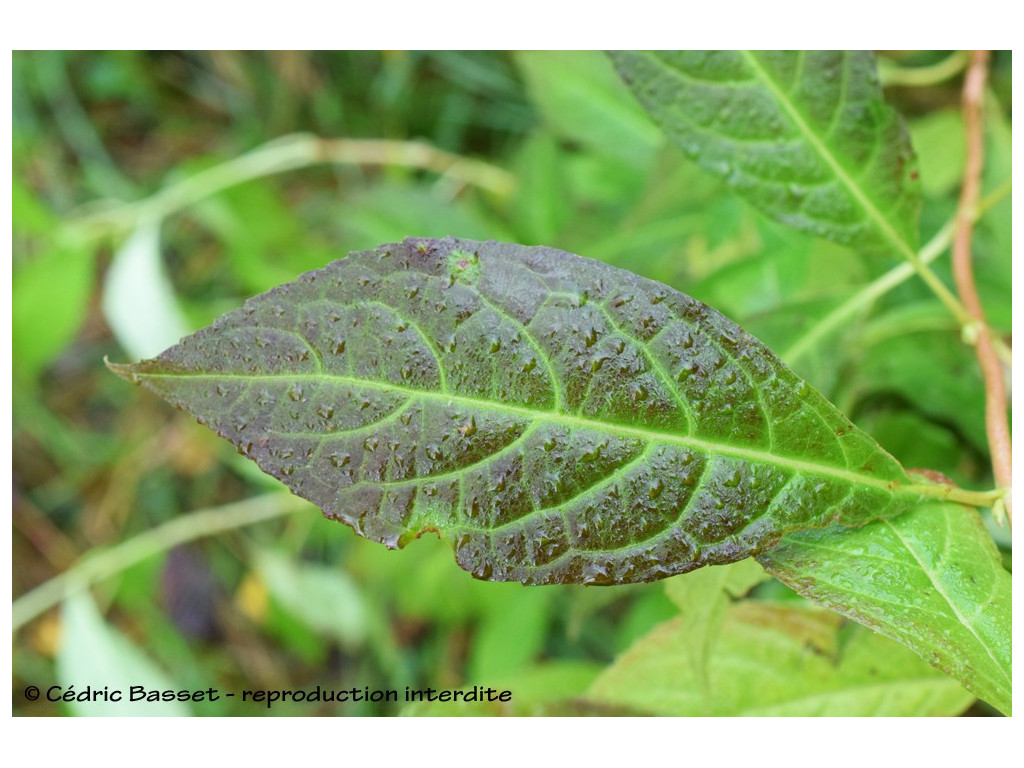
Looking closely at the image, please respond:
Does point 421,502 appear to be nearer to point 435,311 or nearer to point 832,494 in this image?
point 435,311

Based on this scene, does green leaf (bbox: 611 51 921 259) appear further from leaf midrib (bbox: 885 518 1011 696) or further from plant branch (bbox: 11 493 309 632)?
plant branch (bbox: 11 493 309 632)

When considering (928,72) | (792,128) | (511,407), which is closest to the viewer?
(511,407)

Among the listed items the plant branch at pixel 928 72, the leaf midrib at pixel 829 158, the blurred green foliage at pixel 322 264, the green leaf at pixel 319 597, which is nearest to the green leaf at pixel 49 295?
the blurred green foliage at pixel 322 264

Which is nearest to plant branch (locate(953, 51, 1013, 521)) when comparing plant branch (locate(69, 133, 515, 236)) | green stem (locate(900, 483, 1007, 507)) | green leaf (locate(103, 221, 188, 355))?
green stem (locate(900, 483, 1007, 507))

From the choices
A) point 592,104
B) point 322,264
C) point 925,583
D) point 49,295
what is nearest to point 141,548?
point 49,295

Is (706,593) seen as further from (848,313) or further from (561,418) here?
(848,313)
